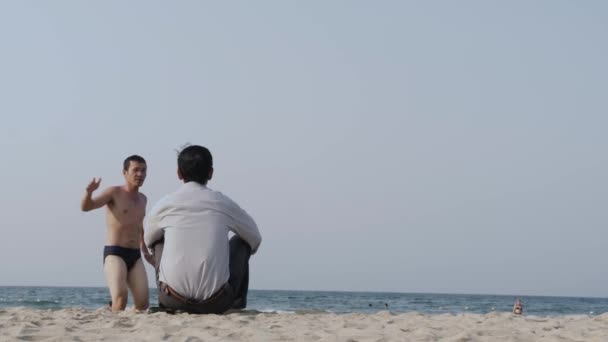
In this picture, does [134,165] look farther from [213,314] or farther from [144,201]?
[213,314]

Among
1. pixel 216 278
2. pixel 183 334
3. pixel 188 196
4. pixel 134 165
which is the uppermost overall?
pixel 134 165

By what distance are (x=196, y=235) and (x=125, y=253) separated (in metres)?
1.89

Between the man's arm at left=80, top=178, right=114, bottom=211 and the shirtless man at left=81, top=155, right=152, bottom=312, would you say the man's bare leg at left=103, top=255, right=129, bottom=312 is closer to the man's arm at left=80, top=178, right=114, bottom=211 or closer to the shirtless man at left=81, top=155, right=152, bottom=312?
the shirtless man at left=81, top=155, right=152, bottom=312

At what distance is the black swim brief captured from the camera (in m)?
7.68

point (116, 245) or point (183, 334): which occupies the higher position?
point (116, 245)

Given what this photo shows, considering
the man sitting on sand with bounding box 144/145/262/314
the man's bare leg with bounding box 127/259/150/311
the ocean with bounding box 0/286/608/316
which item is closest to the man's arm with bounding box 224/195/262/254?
the man sitting on sand with bounding box 144/145/262/314

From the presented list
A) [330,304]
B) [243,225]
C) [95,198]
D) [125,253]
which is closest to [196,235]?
[243,225]

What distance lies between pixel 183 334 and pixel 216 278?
1110 mm

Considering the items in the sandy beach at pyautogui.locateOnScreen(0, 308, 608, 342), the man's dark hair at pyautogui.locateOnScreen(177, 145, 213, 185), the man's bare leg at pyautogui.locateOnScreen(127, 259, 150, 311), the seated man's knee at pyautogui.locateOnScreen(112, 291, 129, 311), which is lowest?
the sandy beach at pyautogui.locateOnScreen(0, 308, 608, 342)

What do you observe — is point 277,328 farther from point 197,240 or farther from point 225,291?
point 197,240

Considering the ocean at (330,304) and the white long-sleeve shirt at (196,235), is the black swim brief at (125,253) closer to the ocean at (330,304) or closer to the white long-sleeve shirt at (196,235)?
the white long-sleeve shirt at (196,235)

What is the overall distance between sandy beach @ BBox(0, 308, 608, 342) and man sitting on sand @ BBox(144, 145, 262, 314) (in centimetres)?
21

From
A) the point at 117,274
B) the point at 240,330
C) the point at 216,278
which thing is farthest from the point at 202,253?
the point at 117,274

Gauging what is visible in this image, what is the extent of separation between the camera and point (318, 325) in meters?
6.08
